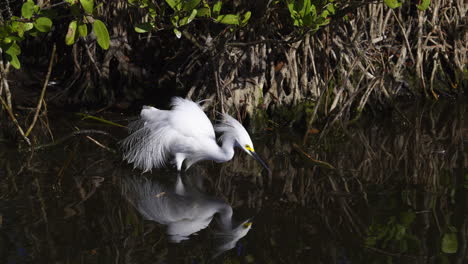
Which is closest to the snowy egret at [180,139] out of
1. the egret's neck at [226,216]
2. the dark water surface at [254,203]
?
the dark water surface at [254,203]

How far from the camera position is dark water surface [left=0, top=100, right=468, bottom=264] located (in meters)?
3.07

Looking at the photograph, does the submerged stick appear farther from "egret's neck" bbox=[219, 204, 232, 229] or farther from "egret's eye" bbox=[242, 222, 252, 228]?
"egret's eye" bbox=[242, 222, 252, 228]

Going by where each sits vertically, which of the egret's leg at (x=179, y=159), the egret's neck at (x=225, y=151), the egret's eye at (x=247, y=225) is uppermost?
the egret's neck at (x=225, y=151)

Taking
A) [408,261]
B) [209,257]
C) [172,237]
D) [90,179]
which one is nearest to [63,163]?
[90,179]

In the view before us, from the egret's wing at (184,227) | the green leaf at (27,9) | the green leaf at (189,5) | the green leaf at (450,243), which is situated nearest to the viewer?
the green leaf at (450,243)

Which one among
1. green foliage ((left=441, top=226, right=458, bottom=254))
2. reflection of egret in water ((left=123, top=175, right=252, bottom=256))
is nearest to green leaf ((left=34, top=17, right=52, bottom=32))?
reflection of egret in water ((left=123, top=175, right=252, bottom=256))

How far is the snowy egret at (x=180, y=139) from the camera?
14.2 feet

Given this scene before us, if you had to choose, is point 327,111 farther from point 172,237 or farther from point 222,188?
point 172,237

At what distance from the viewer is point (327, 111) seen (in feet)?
17.4

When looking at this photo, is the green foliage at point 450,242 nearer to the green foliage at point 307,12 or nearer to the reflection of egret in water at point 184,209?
the reflection of egret in water at point 184,209

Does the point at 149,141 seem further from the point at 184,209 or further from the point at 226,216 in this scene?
the point at 226,216

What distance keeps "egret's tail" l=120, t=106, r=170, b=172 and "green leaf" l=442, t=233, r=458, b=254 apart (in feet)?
6.57

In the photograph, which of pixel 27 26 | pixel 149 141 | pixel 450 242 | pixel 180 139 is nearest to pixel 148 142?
pixel 149 141

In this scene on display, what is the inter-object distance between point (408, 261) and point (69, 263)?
61.1 inches
